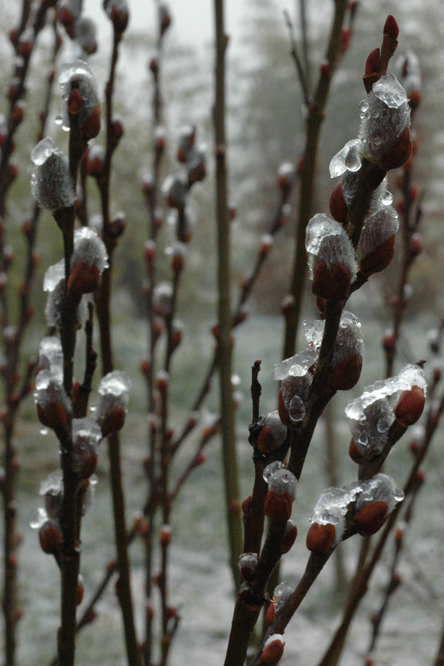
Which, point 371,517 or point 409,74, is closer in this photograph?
point 371,517

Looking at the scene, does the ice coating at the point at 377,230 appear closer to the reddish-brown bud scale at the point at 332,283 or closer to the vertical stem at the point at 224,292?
the reddish-brown bud scale at the point at 332,283

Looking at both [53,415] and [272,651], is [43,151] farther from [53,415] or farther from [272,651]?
[272,651]

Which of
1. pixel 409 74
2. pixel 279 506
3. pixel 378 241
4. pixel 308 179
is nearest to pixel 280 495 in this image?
pixel 279 506

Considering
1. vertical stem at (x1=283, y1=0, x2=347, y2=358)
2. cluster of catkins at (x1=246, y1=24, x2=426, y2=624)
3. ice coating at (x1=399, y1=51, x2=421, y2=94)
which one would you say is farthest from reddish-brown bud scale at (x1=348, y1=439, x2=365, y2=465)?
ice coating at (x1=399, y1=51, x2=421, y2=94)

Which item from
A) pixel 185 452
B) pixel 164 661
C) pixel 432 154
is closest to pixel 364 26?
pixel 432 154

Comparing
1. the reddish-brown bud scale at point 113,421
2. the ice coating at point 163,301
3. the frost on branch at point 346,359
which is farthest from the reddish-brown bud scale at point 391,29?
the ice coating at point 163,301
